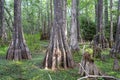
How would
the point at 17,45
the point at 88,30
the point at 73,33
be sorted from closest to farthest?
the point at 17,45 < the point at 73,33 < the point at 88,30

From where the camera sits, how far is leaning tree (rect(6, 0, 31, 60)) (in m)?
12.0

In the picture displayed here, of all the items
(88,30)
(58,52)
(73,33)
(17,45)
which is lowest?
(58,52)

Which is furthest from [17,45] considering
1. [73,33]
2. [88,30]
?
[88,30]

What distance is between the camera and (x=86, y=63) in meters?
8.92

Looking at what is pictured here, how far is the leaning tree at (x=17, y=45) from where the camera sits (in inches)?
472

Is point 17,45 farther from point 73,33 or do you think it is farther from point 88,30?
point 88,30

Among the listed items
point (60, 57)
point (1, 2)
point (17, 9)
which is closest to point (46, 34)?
point (1, 2)

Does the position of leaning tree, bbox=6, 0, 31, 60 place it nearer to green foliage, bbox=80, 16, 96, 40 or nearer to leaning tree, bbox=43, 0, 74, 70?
leaning tree, bbox=43, 0, 74, 70

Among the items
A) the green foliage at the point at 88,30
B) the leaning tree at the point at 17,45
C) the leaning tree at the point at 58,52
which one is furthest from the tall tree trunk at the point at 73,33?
the green foliage at the point at 88,30

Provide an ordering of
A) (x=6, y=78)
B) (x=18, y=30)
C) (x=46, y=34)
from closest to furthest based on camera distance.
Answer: (x=6, y=78) → (x=18, y=30) → (x=46, y=34)

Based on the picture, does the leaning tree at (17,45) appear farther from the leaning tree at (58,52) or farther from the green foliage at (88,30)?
the green foliage at (88,30)

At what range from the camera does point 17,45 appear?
40.0 feet

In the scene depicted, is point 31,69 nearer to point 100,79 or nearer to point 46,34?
point 100,79

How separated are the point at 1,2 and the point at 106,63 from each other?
1045 cm
